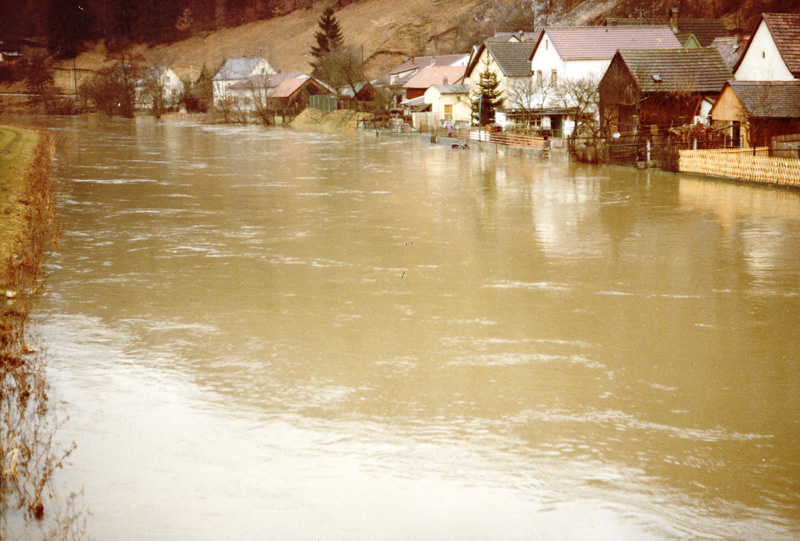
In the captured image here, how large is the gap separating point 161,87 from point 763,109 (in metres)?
88.1

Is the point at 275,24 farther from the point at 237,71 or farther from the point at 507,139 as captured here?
the point at 507,139

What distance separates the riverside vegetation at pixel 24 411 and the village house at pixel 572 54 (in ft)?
115

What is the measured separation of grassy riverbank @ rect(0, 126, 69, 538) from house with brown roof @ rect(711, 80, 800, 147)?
23339 mm

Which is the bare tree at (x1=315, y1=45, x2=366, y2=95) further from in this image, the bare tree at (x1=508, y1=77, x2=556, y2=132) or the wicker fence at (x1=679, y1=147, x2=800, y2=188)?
the wicker fence at (x1=679, y1=147, x2=800, y2=188)

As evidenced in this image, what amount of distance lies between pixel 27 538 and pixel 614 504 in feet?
14.6

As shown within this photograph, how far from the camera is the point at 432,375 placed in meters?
9.47

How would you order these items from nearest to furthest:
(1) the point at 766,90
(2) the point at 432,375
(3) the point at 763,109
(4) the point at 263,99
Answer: (2) the point at 432,375 → (3) the point at 763,109 → (1) the point at 766,90 → (4) the point at 263,99

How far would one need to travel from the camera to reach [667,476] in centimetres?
705

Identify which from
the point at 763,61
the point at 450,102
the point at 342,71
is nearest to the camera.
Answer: the point at 763,61

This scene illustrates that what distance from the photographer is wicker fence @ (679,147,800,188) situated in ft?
81.5

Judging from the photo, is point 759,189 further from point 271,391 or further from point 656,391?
point 271,391

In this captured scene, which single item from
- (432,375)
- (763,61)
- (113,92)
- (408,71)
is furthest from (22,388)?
(113,92)

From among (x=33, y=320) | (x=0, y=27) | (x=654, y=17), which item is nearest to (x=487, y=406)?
(x=33, y=320)

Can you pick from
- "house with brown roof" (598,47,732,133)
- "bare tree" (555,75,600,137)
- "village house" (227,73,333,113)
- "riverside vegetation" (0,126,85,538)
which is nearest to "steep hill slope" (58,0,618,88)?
"village house" (227,73,333,113)
